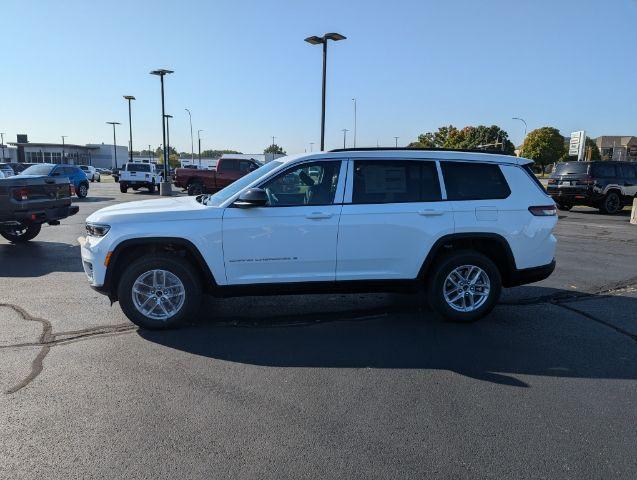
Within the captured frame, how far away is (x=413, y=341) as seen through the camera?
4.91m

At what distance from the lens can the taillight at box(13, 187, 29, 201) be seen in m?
9.39

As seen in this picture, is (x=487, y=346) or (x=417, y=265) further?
(x=417, y=265)

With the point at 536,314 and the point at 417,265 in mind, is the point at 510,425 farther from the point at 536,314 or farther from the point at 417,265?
the point at 536,314

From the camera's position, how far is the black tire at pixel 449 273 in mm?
5363

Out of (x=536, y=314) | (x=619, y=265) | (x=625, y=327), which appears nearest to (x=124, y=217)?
(x=536, y=314)

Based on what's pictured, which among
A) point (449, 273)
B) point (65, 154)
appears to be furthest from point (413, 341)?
point (65, 154)

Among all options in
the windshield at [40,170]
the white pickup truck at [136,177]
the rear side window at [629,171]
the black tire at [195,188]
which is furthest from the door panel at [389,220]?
the white pickup truck at [136,177]

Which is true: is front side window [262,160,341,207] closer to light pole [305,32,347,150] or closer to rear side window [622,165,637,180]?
light pole [305,32,347,150]

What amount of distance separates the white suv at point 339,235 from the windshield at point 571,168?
1558cm

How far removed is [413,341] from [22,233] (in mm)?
9607

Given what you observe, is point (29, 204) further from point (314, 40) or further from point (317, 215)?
point (314, 40)

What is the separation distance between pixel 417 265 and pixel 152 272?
108 inches

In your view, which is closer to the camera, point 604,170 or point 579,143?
point 604,170

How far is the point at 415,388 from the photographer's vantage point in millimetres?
3883
